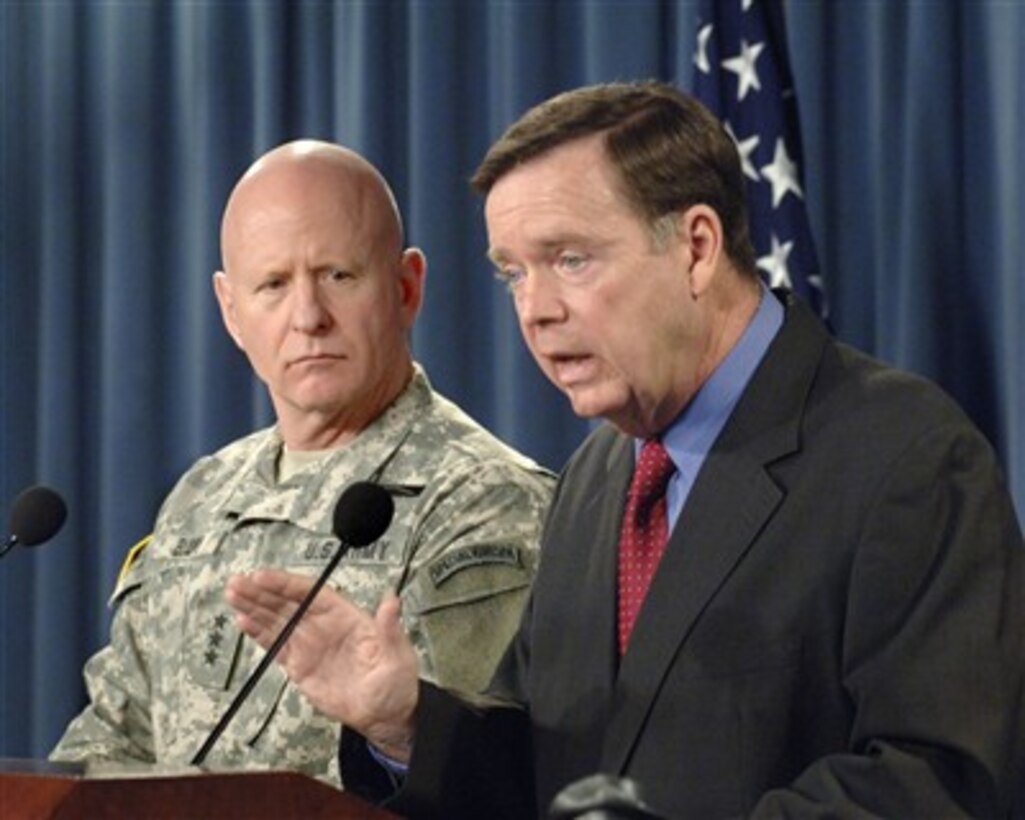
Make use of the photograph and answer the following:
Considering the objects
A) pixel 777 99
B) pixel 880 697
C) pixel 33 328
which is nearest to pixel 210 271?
pixel 33 328

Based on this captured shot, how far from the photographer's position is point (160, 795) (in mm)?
2105

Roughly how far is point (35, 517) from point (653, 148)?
91 centimetres

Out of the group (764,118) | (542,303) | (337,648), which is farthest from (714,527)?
(764,118)

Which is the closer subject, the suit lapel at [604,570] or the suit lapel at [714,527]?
the suit lapel at [714,527]

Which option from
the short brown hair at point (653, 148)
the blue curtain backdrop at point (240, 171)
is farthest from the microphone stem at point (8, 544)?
the blue curtain backdrop at point (240, 171)

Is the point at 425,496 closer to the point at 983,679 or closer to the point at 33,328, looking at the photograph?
the point at 983,679

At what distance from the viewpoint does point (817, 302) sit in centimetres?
429

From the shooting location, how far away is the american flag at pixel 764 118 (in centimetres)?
429

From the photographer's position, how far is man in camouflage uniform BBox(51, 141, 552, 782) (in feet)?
10.3

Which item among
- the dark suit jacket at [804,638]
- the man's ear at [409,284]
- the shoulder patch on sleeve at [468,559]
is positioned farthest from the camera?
the man's ear at [409,284]

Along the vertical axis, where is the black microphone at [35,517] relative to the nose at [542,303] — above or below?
below

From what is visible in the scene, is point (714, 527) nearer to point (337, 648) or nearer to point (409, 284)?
point (337, 648)

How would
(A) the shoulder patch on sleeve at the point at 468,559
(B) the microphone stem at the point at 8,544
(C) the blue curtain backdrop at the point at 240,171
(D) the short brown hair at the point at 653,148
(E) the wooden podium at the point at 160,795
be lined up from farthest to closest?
(C) the blue curtain backdrop at the point at 240,171, (A) the shoulder patch on sleeve at the point at 468,559, (B) the microphone stem at the point at 8,544, (D) the short brown hair at the point at 653,148, (E) the wooden podium at the point at 160,795

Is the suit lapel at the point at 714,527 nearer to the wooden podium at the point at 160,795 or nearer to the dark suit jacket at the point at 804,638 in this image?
the dark suit jacket at the point at 804,638
